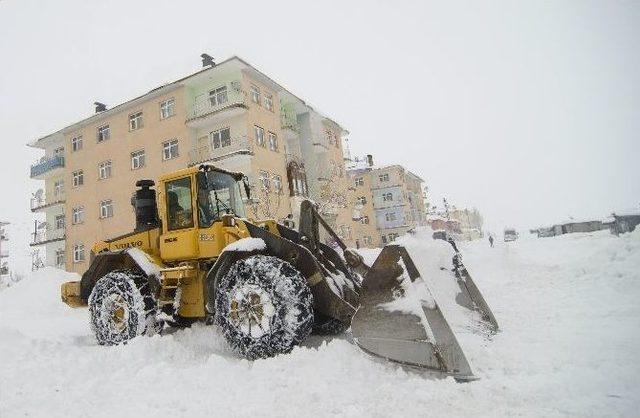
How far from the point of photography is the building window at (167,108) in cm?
2711

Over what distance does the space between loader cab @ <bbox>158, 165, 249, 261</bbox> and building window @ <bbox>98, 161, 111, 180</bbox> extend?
1083 inches

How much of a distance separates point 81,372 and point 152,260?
202 centimetres

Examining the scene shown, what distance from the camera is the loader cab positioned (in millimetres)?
5879

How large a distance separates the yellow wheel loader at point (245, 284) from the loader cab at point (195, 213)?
2 cm

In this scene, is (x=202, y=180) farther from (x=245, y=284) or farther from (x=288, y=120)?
(x=288, y=120)

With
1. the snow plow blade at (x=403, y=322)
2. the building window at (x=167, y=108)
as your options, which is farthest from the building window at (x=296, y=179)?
the snow plow blade at (x=403, y=322)

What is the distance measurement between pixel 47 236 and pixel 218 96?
20.5 m

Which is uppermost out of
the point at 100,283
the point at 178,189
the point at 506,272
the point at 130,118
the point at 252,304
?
the point at 130,118

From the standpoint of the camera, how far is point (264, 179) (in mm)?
25922

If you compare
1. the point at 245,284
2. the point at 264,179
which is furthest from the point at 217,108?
the point at 245,284

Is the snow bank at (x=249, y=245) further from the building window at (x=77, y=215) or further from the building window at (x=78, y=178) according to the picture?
the building window at (x=78, y=178)

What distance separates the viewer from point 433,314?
3754 mm

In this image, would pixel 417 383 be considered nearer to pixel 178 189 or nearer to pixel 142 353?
pixel 142 353

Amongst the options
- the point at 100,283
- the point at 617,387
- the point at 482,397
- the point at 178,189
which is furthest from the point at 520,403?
the point at 100,283
